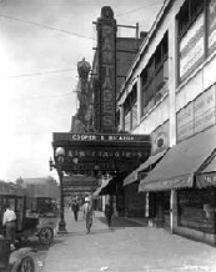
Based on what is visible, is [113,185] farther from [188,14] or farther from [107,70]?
[188,14]

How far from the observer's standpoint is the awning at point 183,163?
556 inches

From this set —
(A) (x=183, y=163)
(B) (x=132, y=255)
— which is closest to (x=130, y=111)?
(A) (x=183, y=163)

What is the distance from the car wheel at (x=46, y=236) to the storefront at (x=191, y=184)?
3918 millimetres

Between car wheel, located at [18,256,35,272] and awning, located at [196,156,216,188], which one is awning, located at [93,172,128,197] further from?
car wheel, located at [18,256,35,272]

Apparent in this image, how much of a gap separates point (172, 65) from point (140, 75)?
8961 millimetres

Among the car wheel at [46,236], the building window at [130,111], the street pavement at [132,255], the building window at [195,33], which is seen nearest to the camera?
the street pavement at [132,255]

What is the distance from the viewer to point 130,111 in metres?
36.4

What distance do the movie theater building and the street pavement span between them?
127cm

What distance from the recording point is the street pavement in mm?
11789

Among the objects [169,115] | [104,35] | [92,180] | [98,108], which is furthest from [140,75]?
[92,180]

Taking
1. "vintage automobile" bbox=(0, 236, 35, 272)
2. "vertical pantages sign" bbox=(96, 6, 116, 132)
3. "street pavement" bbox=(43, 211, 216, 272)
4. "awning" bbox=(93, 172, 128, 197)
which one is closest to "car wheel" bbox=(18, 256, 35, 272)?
"vintage automobile" bbox=(0, 236, 35, 272)

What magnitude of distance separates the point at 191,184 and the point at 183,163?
2240mm

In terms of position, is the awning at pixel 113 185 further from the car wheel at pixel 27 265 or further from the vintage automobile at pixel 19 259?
the car wheel at pixel 27 265

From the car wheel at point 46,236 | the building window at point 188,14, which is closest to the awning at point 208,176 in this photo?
the building window at point 188,14
